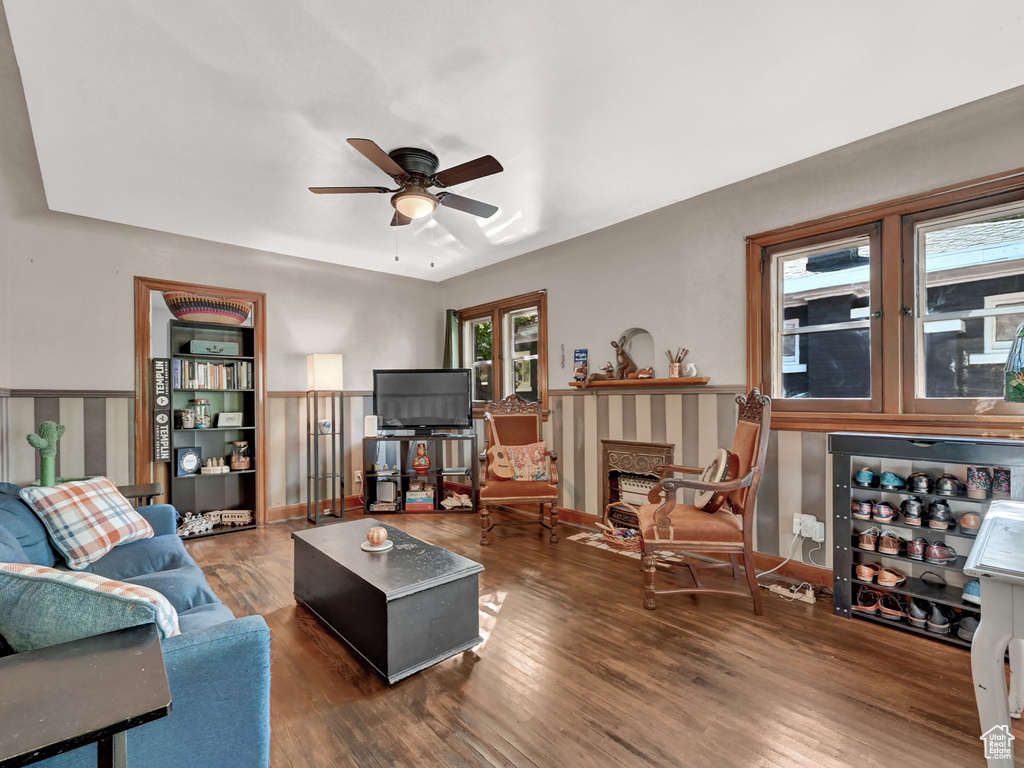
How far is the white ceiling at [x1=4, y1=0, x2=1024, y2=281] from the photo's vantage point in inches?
68.5

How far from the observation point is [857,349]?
2852 mm

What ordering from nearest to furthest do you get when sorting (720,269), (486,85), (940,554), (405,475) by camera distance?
(486,85) < (940,554) < (720,269) < (405,475)

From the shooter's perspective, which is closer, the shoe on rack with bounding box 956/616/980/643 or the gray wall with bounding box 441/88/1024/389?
the shoe on rack with bounding box 956/616/980/643

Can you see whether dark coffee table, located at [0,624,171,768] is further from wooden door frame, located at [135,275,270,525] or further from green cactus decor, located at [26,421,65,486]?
wooden door frame, located at [135,275,270,525]

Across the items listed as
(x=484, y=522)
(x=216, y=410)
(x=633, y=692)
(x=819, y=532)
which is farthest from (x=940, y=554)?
(x=216, y=410)

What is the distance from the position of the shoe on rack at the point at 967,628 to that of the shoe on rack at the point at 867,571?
1.19ft

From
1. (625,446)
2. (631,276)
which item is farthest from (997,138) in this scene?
(625,446)

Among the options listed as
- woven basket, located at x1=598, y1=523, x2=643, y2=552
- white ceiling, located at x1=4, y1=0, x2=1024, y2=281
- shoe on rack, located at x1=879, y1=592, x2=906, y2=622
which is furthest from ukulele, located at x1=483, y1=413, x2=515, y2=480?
shoe on rack, located at x1=879, y1=592, x2=906, y2=622

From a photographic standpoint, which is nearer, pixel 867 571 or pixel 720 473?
pixel 867 571

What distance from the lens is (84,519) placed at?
7.51ft

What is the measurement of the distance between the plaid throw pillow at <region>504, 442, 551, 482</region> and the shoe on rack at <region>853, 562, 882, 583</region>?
7.02ft

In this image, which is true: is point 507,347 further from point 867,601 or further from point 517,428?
point 867,601

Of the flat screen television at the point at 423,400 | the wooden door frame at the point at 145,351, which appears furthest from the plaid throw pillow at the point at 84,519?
the flat screen television at the point at 423,400

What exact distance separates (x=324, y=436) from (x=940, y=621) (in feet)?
16.0
